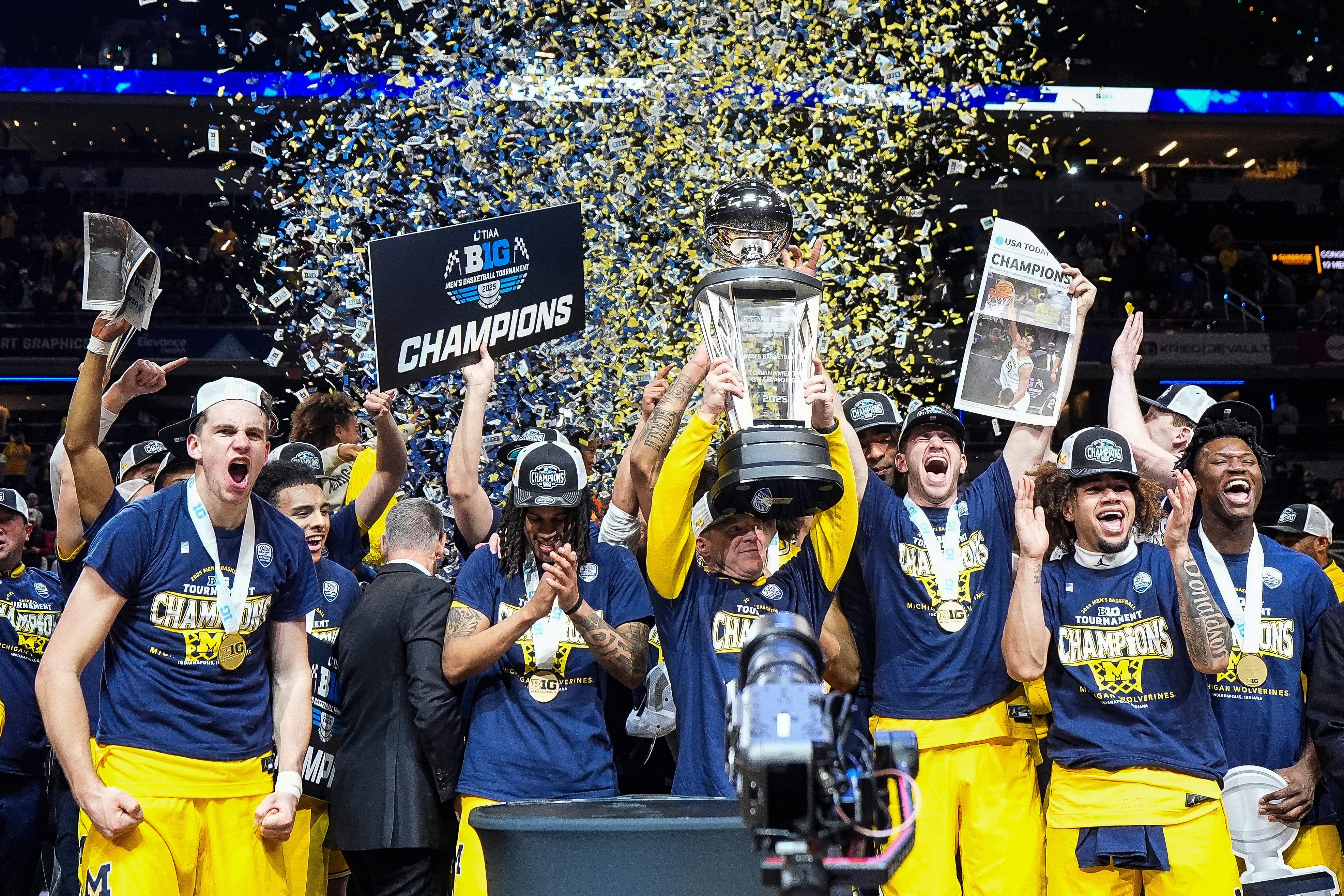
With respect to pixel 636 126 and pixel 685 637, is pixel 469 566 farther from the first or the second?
pixel 636 126

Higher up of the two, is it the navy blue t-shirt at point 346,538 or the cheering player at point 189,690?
the navy blue t-shirt at point 346,538

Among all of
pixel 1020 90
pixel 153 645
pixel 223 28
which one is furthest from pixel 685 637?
pixel 223 28

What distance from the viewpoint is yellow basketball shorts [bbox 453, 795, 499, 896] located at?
3.86m

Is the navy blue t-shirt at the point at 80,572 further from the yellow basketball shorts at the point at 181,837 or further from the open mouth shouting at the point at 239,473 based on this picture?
the open mouth shouting at the point at 239,473

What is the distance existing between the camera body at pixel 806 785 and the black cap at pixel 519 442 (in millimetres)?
2845

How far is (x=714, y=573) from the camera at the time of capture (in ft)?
13.2

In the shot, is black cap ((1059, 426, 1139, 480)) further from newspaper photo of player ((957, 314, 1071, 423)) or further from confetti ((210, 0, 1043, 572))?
confetti ((210, 0, 1043, 572))

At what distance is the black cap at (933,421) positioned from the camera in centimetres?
459

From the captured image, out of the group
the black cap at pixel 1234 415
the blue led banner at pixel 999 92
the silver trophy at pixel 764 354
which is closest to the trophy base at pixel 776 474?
the silver trophy at pixel 764 354

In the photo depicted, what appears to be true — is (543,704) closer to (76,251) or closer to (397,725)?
(397,725)

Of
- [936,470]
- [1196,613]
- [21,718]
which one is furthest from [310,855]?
[1196,613]

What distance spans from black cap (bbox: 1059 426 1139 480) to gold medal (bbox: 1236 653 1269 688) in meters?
0.76

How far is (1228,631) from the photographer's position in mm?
3906

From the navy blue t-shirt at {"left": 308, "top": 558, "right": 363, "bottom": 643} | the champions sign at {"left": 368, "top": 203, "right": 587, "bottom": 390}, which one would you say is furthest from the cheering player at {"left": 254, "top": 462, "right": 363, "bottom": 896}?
the champions sign at {"left": 368, "top": 203, "right": 587, "bottom": 390}
